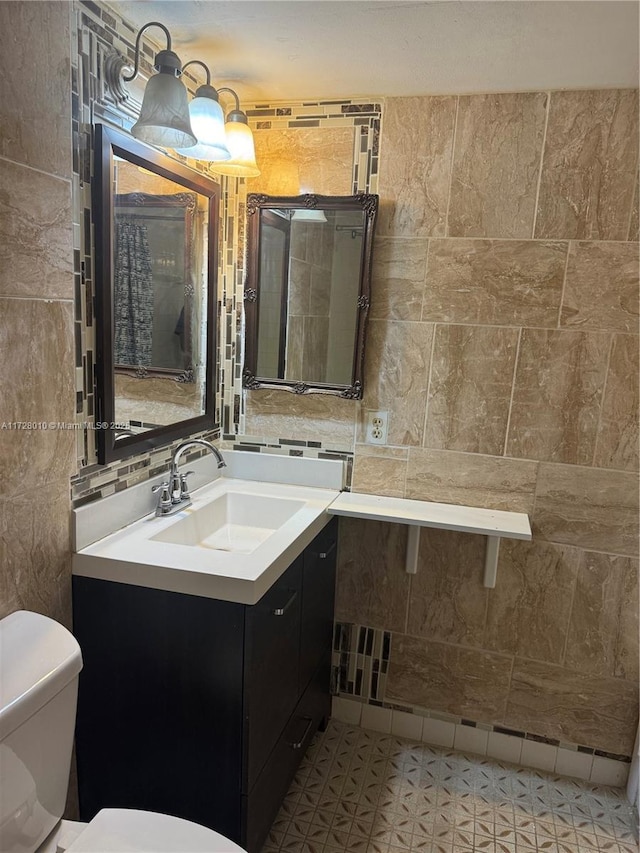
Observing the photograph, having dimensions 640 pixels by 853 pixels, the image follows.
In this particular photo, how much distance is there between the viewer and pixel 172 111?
142cm

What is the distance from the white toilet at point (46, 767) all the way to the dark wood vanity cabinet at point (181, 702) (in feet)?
0.82

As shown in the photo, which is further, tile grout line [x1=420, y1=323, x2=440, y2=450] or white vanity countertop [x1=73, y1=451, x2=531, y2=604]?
tile grout line [x1=420, y1=323, x2=440, y2=450]

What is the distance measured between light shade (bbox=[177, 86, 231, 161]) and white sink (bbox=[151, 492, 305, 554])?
3.55 ft

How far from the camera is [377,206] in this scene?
1915 mm

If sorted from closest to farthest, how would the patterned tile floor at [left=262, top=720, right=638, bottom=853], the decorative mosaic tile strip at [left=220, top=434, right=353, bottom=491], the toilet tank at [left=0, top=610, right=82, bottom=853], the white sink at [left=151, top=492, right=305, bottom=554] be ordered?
the toilet tank at [left=0, top=610, right=82, bottom=853] < the patterned tile floor at [left=262, top=720, right=638, bottom=853] < the white sink at [left=151, top=492, right=305, bottom=554] < the decorative mosaic tile strip at [left=220, top=434, right=353, bottom=491]

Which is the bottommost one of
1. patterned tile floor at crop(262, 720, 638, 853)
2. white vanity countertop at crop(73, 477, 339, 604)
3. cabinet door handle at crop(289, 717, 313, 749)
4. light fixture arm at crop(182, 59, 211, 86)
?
patterned tile floor at crop(262, 720, 638, 853)

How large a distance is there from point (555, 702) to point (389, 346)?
1390 mm

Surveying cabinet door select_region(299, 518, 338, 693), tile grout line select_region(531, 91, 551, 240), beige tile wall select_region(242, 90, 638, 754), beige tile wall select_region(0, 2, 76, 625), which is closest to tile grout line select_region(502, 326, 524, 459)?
beige tile wall select_region(242, 90, 638, 754)

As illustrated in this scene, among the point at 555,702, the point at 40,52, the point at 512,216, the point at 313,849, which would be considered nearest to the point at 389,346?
the point at 512,216

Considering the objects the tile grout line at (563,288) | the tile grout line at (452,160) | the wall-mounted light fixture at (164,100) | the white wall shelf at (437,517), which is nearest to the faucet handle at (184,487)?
the white wall shelf at (437,517)

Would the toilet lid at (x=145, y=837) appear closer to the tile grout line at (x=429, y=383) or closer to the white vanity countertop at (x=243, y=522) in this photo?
the white vanity countertop at (x=243, y=522)

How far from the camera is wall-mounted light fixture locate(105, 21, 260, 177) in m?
1.41

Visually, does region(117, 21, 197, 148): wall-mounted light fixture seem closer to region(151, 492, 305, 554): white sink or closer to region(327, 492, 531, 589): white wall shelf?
region(151, 492, 305, 554): white sink

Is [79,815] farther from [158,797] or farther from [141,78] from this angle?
[141,78]
